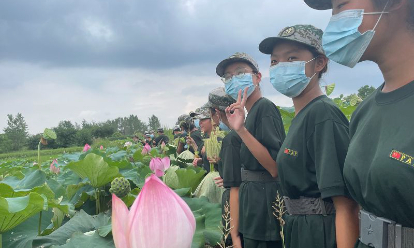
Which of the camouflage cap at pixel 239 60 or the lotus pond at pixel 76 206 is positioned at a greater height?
the camouflage cap at pixel 239 60

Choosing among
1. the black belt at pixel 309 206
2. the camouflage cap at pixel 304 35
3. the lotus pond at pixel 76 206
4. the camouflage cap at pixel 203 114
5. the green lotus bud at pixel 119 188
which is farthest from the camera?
the camouflage cap at pixel 203 114

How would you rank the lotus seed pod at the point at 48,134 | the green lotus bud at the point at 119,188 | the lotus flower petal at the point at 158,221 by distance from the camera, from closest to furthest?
the lotus flower petal at the point at 158,221 → the green lotus bud at the point at 119,188 → the lotus seed pod at the point at 48,134

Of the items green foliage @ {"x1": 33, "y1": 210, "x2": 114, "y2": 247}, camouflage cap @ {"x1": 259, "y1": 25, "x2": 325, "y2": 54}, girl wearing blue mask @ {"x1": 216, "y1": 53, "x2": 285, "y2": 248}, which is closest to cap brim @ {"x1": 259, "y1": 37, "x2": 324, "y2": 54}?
camouflage cap @ {"x1": 259, "y1": 25, "x2": 325, "y2": 54}

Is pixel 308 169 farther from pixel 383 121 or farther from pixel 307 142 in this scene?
pixel 383 121

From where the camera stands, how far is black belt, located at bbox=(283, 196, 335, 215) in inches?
60.3

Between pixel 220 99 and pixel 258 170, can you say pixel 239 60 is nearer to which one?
pixel 220 99

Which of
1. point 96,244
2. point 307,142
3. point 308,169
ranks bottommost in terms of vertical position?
point 96,244

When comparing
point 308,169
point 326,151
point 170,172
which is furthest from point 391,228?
point 170,172

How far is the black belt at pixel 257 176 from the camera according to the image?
2137mm

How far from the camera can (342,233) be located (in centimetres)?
135

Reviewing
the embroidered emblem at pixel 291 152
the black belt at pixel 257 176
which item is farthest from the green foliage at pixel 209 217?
the embroidered emblem at pixel 291 152

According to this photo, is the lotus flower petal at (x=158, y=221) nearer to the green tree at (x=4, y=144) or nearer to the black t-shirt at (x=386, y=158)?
the black t-shirt at (x=386, y=158)

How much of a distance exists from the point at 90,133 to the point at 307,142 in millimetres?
55087

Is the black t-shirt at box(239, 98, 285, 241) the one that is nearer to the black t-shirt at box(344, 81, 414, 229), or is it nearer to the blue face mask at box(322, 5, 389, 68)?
the blue face mask at box(322, 5, 389, 68)
